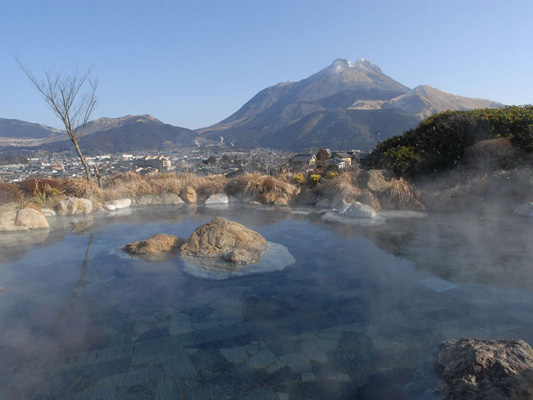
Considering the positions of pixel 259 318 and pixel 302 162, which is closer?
pixel 259 318

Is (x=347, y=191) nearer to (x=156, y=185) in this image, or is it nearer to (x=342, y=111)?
(x=156, y=185)

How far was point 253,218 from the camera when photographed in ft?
25.3

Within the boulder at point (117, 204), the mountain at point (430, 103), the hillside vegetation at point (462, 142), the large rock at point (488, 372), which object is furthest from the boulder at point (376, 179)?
the mountain at point (430, 103)

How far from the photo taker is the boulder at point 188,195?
1046 centimetres

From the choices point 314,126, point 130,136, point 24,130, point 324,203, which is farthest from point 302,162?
point 24,130

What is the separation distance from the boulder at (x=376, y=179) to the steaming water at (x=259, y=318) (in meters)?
3.50

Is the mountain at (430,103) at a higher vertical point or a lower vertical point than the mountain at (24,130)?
higher

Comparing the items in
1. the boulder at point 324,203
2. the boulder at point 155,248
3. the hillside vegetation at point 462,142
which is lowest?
the boulder at point 324,203

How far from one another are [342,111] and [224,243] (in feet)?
296

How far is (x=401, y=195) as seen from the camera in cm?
841

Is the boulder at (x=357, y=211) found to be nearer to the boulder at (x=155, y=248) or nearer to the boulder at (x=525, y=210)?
the boulder at (x=525, y=210)

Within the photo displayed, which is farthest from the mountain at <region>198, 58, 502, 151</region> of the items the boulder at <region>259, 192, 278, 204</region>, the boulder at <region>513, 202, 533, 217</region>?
the boulder at <region>513, 202, 533, 217</region>

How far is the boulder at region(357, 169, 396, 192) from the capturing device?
8.87 metres

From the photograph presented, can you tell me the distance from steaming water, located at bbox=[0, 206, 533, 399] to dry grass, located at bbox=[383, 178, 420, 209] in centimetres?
289
